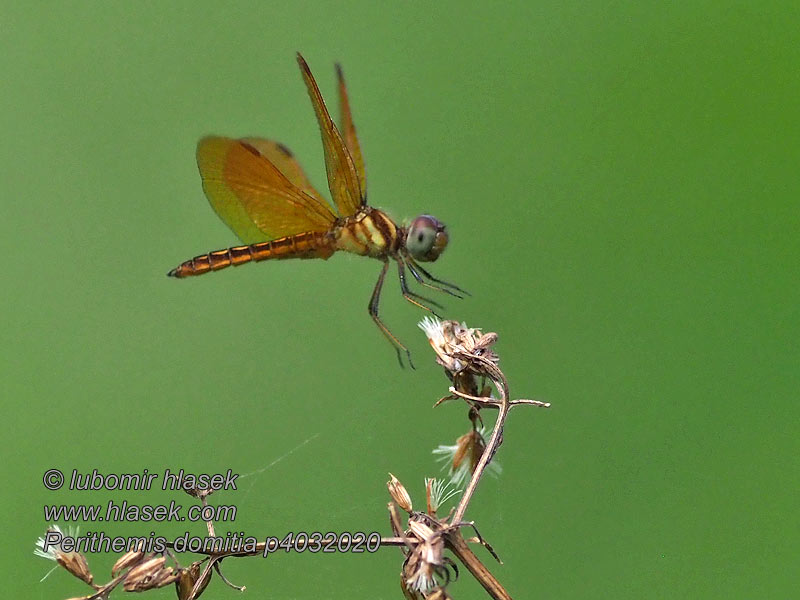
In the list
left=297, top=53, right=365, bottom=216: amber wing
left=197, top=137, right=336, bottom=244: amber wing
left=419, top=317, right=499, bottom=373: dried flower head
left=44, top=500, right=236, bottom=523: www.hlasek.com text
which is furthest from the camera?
left=197, top=137, right=336, bottom=244: amber wing

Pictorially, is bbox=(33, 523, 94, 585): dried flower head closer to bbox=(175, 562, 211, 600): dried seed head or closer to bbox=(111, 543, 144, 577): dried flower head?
bbox=(111, 543, 144, 577): dried flower head

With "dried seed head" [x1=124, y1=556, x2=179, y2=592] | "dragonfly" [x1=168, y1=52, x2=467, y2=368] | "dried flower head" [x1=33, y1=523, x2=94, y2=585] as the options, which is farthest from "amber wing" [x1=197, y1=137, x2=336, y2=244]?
"dried seed head" [x1=124, y1=556, x2=179, y2=592]

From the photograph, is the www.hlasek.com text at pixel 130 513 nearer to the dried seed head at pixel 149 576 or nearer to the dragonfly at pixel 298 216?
the dried seed head at pixel 149 576

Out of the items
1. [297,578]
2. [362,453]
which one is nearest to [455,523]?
[297,578]

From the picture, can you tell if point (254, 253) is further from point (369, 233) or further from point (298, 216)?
point (369, 233)

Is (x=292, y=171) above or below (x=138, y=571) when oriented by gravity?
above

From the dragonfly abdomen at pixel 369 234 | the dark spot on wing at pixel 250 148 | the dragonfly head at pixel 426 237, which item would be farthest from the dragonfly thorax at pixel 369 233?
the dark spot on wing at pixel 250 148

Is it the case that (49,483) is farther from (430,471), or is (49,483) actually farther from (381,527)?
(430,471)

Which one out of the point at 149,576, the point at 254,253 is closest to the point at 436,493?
the point at 149,576
